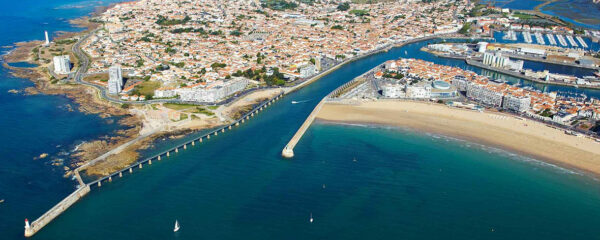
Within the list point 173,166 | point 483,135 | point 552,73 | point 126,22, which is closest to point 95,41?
point 126,22

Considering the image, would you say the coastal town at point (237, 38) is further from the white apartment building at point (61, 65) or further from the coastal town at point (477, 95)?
the coastal town at point (477, 95)

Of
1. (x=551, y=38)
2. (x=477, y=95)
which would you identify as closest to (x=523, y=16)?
(x=551, y=38)

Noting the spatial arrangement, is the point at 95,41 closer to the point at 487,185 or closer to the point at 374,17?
the point at 374,17

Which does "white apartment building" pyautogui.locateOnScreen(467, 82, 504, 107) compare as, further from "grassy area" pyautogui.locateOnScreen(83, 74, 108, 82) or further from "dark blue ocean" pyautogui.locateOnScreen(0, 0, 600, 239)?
"grassy area" pyautogui.locateOnScreen(83, 74, 108, 82)

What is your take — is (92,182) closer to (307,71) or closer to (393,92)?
(393,92)

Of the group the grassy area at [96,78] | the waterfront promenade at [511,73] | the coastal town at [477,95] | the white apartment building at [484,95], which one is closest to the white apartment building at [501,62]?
the waterfront promenade at [511,73]
